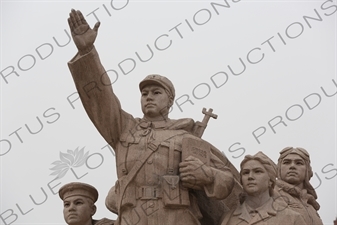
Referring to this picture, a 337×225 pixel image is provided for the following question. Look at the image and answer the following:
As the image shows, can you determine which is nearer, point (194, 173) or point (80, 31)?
point (80, 31)

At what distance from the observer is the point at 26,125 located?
1325 cm

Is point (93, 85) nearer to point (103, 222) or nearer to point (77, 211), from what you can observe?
point (77, 211)

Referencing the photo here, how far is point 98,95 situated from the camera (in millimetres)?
11602

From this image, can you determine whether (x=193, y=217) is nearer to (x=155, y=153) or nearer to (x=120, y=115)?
(x=155, y=153)

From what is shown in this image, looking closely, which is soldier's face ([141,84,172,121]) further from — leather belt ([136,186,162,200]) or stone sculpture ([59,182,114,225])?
stone sculpture ([59,182,114,225])

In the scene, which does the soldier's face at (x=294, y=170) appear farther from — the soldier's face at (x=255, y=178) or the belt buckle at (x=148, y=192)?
the belt buckle at (x=148, y=192)

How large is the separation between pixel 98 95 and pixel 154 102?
2.94 feet

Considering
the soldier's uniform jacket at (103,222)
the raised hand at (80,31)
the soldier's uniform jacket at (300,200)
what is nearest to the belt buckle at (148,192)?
the soldier's uniform jacket at (103,222)

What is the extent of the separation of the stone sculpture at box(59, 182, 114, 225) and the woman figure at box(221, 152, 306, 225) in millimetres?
2067

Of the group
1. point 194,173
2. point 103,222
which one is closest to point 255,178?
point 194,173

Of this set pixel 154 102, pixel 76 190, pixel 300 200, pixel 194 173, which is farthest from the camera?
pixel 300 200

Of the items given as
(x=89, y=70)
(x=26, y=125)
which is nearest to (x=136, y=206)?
(x=89, y=70)

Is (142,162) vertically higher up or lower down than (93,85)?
lower down

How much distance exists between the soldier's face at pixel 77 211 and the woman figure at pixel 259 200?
→ 2112mm
